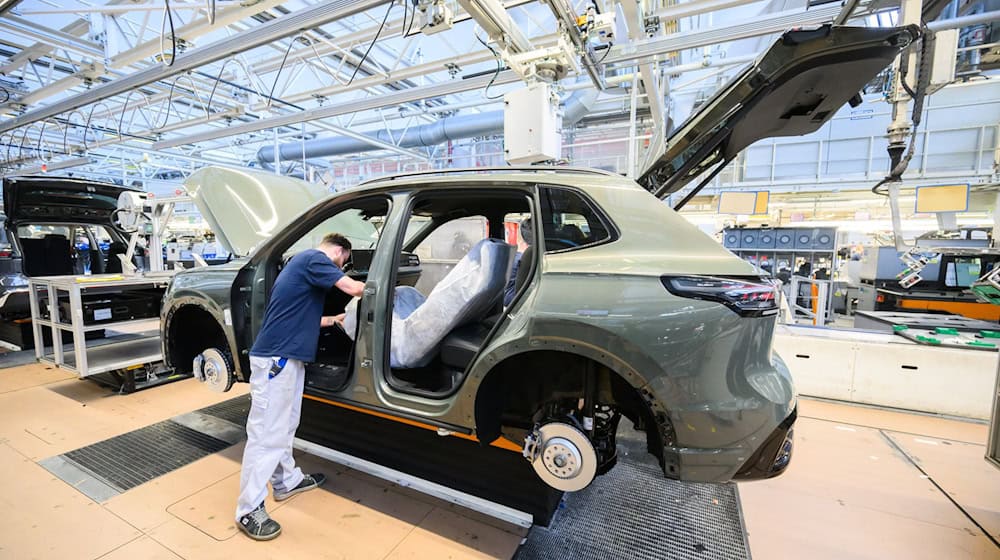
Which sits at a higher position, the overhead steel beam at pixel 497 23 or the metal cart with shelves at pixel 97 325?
the overhead steel beam at pixel 497 23

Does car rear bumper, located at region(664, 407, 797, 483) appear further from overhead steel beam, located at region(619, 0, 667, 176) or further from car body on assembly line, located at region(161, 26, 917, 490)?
overhead steel beam, located at region(619, 0, 667, 176)

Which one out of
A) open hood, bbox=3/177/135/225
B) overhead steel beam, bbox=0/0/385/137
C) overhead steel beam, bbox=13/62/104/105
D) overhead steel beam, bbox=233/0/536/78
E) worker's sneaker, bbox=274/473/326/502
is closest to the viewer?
worker's sneaker, bbox=274/473/326/502

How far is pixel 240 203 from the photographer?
3.29 metres

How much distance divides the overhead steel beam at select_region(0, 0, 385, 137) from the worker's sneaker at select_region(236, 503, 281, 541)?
337 cm

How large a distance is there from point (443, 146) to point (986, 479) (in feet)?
37.0

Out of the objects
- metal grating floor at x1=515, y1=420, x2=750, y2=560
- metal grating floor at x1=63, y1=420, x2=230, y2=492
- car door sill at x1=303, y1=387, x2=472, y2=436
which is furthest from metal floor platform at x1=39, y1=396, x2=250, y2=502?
metal grating floor at x1=515, y1=420, x2=750, y2=560

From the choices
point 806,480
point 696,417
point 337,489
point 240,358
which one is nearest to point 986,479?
point 806,480

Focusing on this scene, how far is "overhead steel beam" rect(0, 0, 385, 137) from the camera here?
324 cm

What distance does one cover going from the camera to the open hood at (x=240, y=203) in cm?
315

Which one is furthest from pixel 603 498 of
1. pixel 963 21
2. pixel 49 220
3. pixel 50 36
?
pixel 50 36

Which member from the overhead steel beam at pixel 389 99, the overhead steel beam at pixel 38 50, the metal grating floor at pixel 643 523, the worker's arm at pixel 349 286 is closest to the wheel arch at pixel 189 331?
the worker's arm at pixel 349 286

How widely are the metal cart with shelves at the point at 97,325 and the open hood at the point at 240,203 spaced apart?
1180 millimetres

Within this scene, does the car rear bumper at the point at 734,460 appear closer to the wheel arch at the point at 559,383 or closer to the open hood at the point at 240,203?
the wheel arch at the point at 559,383

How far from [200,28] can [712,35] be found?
200 inches
